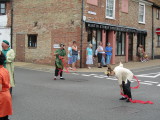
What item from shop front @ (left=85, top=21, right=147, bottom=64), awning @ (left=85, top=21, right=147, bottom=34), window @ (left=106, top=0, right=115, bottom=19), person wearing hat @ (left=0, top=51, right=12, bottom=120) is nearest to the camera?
person wearing hat @ (left=0, top=51, right=12, bottom=120)

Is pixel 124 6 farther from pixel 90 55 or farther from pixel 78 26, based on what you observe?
pixel 90 55

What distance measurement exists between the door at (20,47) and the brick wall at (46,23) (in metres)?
0.35

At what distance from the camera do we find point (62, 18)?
65.7 feet

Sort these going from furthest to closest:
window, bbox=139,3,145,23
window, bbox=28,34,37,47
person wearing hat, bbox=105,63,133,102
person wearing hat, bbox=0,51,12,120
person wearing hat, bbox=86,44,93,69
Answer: window, bbox=139,3,145,23 → window, bbox=28,34,37,47 → person wearing hat, bbox=86,44,93,69 → person wearing hat, bbox=105,63,133,102 → person wearing hat, bbox=0,51,12,120

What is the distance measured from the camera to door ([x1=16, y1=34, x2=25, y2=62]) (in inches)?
907

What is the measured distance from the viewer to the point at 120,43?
76.9 ft

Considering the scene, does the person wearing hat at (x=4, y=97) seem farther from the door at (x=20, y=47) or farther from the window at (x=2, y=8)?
the window at (x=2, y=8)

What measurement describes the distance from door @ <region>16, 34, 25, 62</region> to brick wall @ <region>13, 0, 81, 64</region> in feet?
1.16

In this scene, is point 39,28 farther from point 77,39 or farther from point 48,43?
point 77,39

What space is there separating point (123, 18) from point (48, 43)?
7.12 m

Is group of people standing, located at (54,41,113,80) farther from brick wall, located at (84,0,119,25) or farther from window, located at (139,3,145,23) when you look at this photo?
window, located at (139,3,145,23)

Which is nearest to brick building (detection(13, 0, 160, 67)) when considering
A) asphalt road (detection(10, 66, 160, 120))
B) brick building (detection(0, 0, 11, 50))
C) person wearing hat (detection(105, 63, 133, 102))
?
brick building (detection(0, 0, 11, 50))

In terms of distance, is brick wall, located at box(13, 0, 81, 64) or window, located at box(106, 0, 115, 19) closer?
brick wall, located at box(13, 0, 81, 64)

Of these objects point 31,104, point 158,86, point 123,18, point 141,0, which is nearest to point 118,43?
point 123,18
